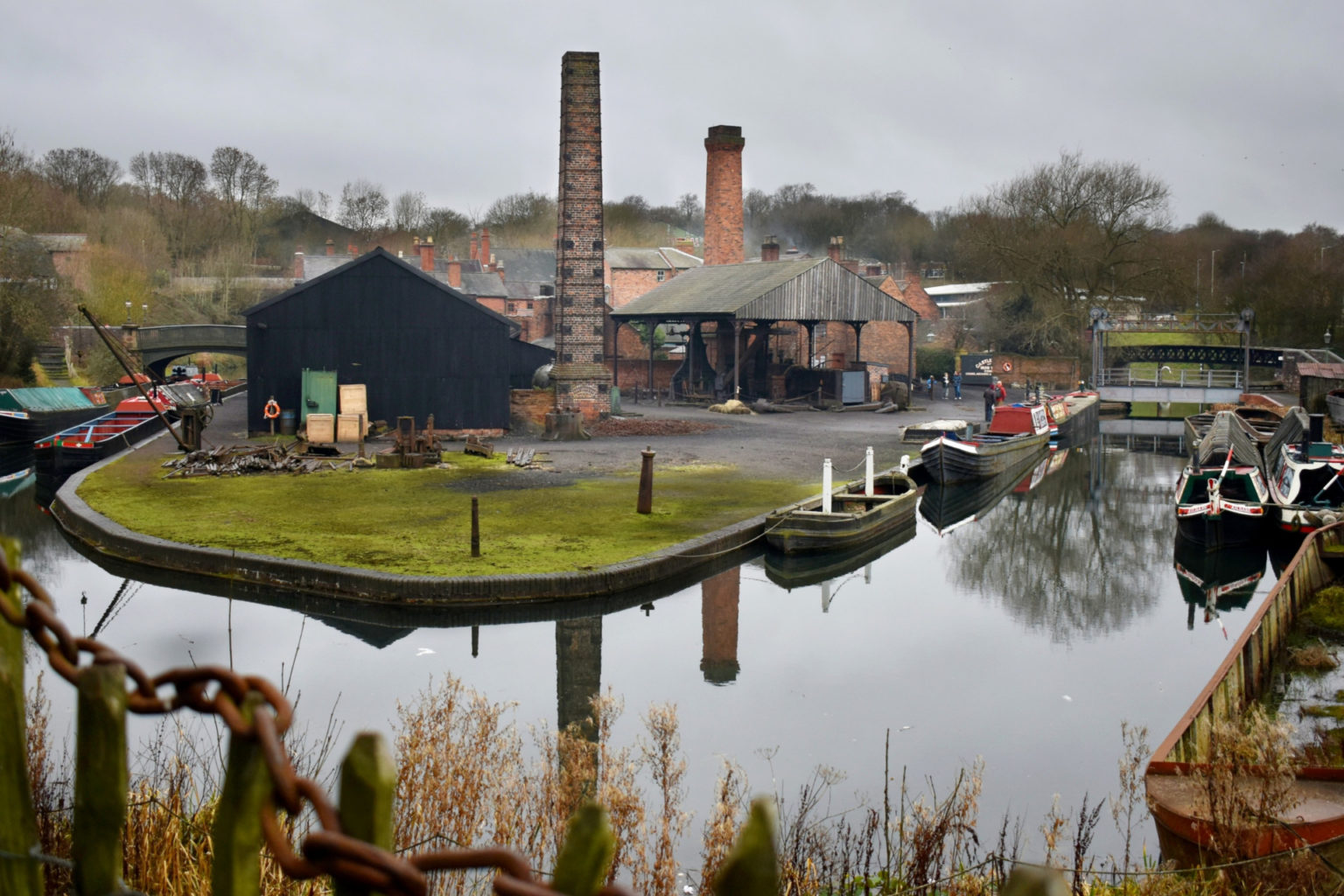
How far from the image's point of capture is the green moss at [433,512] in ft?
47.3

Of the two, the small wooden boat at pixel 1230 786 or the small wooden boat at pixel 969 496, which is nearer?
the small wooden boat at pixel 1230 786

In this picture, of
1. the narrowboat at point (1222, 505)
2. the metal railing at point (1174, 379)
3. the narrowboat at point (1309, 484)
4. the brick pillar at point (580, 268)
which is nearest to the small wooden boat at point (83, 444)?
the brick pillar at point (580, 268)

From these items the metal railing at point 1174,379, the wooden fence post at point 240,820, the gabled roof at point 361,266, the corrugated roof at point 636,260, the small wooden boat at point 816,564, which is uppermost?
the corrugated roof at point 636,260

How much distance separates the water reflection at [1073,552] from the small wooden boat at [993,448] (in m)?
1.03

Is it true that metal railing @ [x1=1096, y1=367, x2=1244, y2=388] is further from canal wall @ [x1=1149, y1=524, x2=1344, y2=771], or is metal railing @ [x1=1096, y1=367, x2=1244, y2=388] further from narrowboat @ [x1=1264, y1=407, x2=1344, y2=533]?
canal wall @ [x1=1149, y1=524, x2=1344, y2=771]

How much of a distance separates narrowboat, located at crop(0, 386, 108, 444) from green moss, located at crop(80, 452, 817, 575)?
25.4 feet

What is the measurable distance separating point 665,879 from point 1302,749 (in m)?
6.40

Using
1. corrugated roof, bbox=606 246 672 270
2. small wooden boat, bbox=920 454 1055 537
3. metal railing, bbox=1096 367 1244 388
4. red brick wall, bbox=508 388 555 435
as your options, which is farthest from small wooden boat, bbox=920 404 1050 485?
corrugated roof, bbox=606 246 672 270

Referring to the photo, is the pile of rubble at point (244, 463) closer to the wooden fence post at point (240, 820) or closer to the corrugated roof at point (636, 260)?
the wooden fence post at point (240, 820)

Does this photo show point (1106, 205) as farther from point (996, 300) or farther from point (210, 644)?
point (210, 644)

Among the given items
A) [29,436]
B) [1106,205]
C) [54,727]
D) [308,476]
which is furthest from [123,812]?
[1106,205]

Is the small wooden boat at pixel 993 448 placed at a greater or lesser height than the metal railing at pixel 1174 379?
lesser

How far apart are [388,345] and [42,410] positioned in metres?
10.5

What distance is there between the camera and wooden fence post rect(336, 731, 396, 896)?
3.94ft
